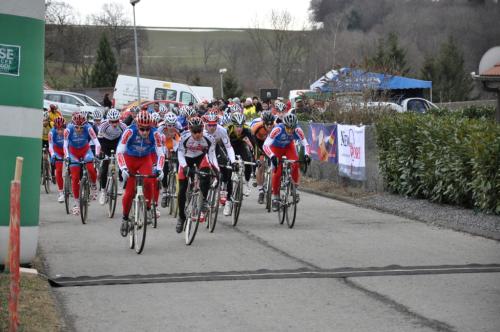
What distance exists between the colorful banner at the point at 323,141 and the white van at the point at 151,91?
79.6ft

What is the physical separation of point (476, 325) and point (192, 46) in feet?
287

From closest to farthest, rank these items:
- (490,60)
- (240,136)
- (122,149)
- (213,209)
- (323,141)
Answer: (122,149), (213,209), (240,136), (323,141), (490,60)

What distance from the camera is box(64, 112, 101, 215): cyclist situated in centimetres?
1750

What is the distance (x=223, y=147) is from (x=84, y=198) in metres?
2.48

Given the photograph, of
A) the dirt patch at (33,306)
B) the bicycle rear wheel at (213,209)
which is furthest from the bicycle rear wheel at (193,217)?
the dirt patch at (33,306)

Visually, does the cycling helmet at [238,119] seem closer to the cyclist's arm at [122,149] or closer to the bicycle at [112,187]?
the bicycle at [112,187]

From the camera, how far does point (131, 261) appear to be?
12.3 meters

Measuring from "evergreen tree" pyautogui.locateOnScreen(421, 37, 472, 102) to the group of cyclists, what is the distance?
4322 cm

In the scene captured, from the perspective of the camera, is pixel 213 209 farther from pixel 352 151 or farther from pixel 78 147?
pixel 352 151

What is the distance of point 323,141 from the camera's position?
2506 cm

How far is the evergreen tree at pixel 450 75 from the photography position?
208ft

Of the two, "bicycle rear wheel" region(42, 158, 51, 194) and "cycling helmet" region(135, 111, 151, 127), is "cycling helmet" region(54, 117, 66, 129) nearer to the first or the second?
"bicycle rear wheel" region(42, 158, 51, 194)

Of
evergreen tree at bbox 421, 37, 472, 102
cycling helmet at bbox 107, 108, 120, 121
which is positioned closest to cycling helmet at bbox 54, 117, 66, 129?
cycling helmet at bbox 107, 108, 120, 121

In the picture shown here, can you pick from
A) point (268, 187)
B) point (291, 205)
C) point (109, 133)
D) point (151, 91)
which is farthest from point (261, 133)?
point (151, 91)
